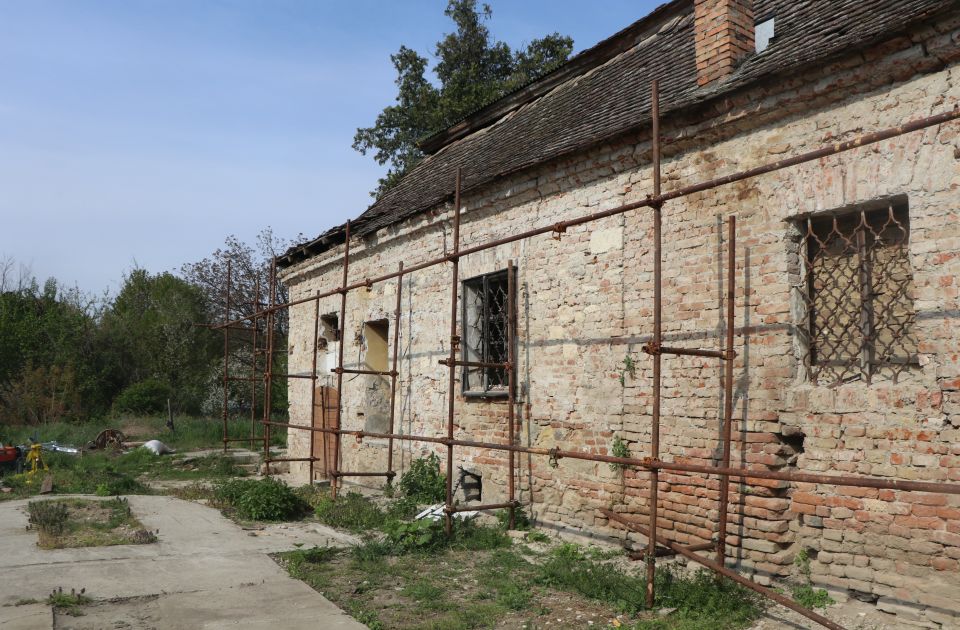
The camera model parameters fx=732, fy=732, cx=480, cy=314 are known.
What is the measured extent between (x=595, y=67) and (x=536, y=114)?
1.06 metres

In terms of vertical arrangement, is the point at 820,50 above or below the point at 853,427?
above

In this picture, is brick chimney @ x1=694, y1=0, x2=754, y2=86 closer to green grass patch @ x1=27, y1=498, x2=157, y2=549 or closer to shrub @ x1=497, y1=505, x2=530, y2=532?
shrub @ x1=497, y1=505, x2=530, y2=532

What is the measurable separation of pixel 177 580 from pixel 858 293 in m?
6.00

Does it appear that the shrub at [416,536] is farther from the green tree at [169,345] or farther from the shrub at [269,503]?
the green tree at [169,345]

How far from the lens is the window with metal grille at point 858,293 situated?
210 inches

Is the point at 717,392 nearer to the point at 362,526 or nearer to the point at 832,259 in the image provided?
the point at 832,259

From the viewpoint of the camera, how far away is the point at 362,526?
27.9ft

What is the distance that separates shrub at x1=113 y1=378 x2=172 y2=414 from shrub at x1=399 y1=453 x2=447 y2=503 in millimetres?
19542

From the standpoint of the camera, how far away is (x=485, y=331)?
9.38 meters

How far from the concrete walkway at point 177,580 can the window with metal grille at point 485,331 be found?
2531 millimetres

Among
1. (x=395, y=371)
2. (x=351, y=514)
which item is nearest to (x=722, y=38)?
(x=395, y=371)

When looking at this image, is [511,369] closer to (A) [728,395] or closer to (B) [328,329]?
(A) [728,395]

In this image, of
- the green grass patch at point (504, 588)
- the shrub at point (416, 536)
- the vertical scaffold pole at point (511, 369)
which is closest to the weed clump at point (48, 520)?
the green grass patch at point (504, 588)

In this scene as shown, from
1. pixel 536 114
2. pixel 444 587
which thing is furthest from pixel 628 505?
pixel 536 114
